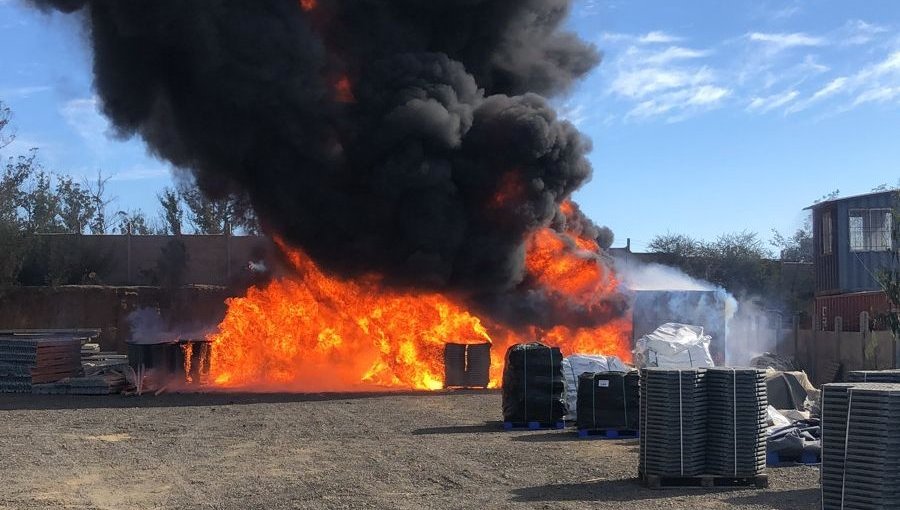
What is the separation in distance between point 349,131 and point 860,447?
64.3 feet

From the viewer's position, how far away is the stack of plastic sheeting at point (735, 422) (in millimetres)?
10984

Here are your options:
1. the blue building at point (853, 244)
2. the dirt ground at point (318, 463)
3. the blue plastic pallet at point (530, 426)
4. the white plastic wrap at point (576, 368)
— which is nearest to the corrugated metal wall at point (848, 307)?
the blue building at point (853, 244)

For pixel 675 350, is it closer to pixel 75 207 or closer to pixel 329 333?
pixel 329 333

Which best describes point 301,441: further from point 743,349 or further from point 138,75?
point 743,349

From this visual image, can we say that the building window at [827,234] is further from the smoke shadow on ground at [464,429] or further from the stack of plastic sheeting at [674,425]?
the stack of plastic sheeting at [674,425]

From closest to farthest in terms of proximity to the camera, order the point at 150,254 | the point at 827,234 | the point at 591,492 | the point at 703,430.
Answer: the point at 591,492 < the point at 703,430 < the point at 827,234 < the point at 150,254

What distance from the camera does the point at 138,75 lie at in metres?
26.2

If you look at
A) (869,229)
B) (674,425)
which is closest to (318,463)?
(674,425)

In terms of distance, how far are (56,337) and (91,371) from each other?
5.77 ft

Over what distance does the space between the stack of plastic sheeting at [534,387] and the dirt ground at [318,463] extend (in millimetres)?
483

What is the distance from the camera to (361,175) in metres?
25.8

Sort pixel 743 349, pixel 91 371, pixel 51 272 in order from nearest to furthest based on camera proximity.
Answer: pixel 91 371 → pixel 743 349 → pixel 51 272

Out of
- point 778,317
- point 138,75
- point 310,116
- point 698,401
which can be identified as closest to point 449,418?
point 698,401

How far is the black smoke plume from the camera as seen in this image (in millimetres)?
24812
